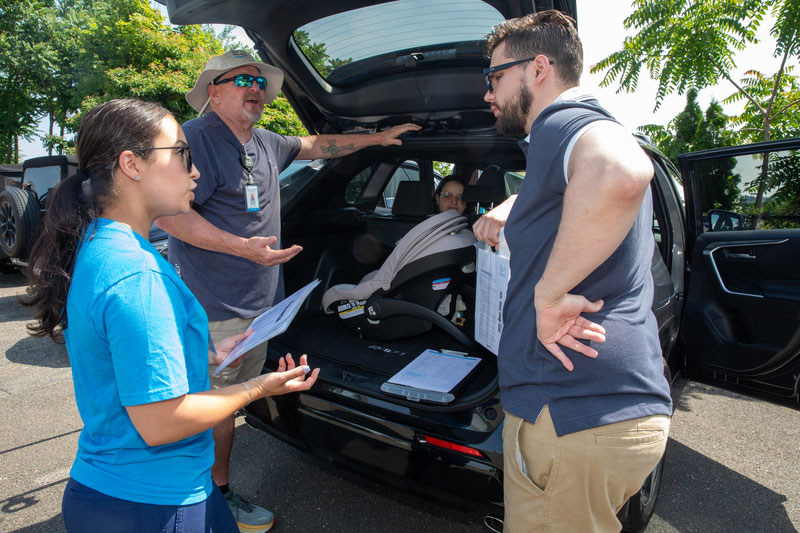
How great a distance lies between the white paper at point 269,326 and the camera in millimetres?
1385

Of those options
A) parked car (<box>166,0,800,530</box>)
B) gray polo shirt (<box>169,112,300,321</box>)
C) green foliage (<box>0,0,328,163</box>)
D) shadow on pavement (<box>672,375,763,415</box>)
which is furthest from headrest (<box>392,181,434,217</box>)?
green foliage (<box>0,0,328,163</box>)

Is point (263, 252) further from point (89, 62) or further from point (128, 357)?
point (89, 62)

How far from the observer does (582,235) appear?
106cm

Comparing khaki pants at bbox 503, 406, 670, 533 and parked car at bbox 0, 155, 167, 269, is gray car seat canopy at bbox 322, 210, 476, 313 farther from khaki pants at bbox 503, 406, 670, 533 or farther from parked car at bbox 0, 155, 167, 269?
parked car at bbox 0, 155, 167, 269

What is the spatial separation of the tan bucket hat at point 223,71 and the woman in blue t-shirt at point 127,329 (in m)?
1.30

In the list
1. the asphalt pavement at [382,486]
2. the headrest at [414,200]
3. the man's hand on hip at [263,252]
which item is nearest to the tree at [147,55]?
the headrest at [414,200]

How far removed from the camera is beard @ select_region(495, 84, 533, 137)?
1.34 m

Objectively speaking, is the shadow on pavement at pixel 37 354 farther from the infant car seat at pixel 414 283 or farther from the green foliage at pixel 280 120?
the green foliage at pixel 280 120

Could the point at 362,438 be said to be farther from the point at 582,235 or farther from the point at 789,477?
the point at 789,477

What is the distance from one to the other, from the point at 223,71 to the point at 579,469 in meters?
2.31

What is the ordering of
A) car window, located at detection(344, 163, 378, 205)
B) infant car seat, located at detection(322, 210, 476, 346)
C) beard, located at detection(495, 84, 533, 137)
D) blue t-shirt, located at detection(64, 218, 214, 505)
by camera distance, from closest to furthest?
blue t-shirt, located at detection(64, 218, 214, 505) → beard, located at detection(495, 84, 533, 137) → infant car seat, located at detection(322, 210, 476, 346) → car window, located at detection(344, 163, 378, 205)

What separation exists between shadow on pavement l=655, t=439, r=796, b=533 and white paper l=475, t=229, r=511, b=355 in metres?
1.37

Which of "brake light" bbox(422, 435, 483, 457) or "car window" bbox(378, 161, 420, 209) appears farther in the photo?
"car window" bbox(378, 161, 420, 209)

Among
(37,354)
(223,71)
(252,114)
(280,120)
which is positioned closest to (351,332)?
(252,114)
